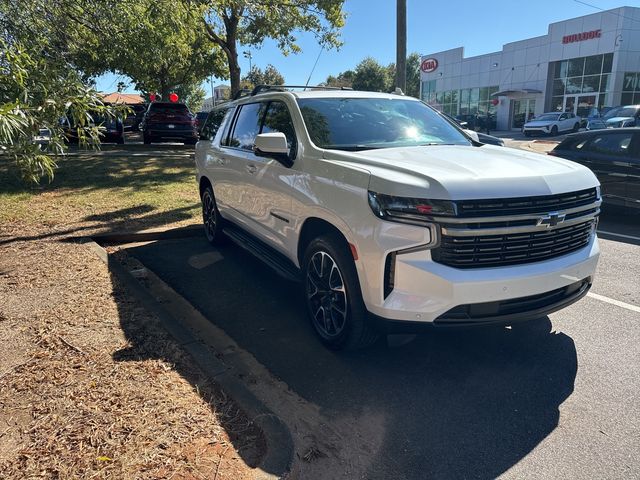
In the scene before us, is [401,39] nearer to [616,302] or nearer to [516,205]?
[616,302]

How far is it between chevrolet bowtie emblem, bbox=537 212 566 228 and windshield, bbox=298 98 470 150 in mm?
1435

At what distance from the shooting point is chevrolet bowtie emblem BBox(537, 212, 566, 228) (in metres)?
3.10

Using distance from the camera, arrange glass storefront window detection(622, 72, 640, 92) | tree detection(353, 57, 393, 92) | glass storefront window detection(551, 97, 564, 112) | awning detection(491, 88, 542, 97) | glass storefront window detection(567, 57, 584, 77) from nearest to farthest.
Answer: glass storefront window detection(622, 72, 640, 92) → glass storefront window detection(567, 57, 584, 77) → glass storefront window detection(551, 97, 564, 112) → awning detection(491, 88, 542, 97) → tree detection(353, 57, 393, 92)

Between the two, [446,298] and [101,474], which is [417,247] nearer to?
[446,298]

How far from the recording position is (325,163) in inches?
145

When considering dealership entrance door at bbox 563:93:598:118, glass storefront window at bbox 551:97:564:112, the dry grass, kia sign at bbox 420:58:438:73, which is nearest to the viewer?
the dry grass

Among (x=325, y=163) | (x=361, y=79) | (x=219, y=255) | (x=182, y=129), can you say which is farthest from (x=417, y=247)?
(x=361, y=79)

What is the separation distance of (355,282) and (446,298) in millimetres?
667

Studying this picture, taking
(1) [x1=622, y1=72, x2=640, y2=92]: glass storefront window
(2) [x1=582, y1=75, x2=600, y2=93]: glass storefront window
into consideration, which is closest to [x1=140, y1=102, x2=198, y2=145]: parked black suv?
(2) [x1=582, y1=75, x2=600, y2=93]: glass storefront window

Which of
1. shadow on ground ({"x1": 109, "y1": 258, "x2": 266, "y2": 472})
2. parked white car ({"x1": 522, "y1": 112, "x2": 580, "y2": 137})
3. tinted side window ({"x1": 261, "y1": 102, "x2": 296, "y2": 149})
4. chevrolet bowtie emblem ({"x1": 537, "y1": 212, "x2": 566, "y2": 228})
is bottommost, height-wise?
parked white car ({"x1": 522, "y1": 112, "x2": 580, "y2": 137})

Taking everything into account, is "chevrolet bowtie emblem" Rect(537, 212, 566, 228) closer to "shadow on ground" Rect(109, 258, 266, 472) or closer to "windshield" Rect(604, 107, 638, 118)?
"shadow on ground" Rect(109, 258, 266, 472)

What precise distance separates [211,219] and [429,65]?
48.6 m

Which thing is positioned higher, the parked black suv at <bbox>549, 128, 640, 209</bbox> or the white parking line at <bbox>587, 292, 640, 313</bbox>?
the parked black suv at <bbox>549, 128, 640, 209</bbox>

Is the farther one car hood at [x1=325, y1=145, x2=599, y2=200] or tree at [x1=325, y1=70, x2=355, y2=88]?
tree at [x1=325, y1=70, x2=355, y2=88]
